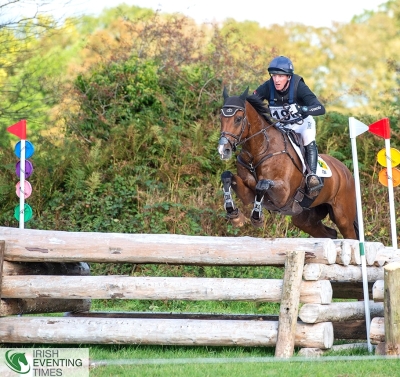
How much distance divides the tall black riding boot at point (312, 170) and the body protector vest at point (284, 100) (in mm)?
446

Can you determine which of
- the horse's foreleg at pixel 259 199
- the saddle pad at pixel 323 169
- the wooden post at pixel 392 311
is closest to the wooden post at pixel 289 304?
the wooden post at pixel 392 311

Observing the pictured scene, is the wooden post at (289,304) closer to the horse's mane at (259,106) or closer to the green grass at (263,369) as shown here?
the green grass at (263,369)

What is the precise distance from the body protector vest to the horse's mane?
0.11 metres

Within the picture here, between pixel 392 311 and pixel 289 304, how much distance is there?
34.4 inches

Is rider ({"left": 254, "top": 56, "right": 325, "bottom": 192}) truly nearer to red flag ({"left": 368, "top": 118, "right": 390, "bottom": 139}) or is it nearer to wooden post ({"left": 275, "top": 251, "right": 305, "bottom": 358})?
red flag ({"left": 368, "top": 118, "right": 390, "bottom": 139})

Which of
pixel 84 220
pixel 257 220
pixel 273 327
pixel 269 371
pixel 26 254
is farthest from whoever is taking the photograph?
pixel 84 220

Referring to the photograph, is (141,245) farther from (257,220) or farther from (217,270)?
(217,270)

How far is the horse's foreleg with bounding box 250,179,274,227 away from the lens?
791cm

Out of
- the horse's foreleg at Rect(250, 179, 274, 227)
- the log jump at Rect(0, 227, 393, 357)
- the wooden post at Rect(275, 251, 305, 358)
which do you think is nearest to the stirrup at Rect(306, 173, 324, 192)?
the horse's foreleg at Rect(250, 179, 274, 227)

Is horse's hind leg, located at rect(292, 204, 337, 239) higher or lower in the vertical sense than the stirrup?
lower

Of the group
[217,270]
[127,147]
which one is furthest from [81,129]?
[217,270]

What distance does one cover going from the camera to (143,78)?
575 inches

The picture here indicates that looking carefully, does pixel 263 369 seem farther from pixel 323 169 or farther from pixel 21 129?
pixel 21 129

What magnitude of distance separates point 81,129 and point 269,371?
32.1 ft
